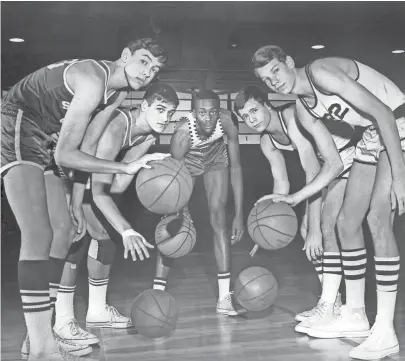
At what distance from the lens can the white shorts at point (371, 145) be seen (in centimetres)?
302

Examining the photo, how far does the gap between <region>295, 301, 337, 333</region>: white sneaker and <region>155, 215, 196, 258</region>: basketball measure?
75 centimetres

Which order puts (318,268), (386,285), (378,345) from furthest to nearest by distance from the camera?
(318,268), (386,285), (378,345)

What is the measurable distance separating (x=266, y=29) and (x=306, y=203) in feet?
3.22

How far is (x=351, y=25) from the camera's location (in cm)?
314

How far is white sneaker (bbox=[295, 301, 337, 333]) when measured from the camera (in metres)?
3.12

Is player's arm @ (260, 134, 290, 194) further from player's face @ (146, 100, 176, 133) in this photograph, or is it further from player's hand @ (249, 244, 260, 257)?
player's face @ (146, 100, 176, 133)

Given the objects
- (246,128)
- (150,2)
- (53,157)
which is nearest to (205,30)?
(150,2)

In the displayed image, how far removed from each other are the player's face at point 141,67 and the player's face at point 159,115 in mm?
153

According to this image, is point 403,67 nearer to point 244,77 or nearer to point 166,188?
point 244,77

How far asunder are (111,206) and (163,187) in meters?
0.34

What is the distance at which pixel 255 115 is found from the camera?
3191mm

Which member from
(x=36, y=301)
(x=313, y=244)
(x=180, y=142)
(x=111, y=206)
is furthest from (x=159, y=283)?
(x=313, y=244)

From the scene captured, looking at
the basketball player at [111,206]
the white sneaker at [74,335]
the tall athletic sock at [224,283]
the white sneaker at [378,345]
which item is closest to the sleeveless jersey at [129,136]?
the basketball player at [111,206]

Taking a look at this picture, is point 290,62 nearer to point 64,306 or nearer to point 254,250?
point 254,250
